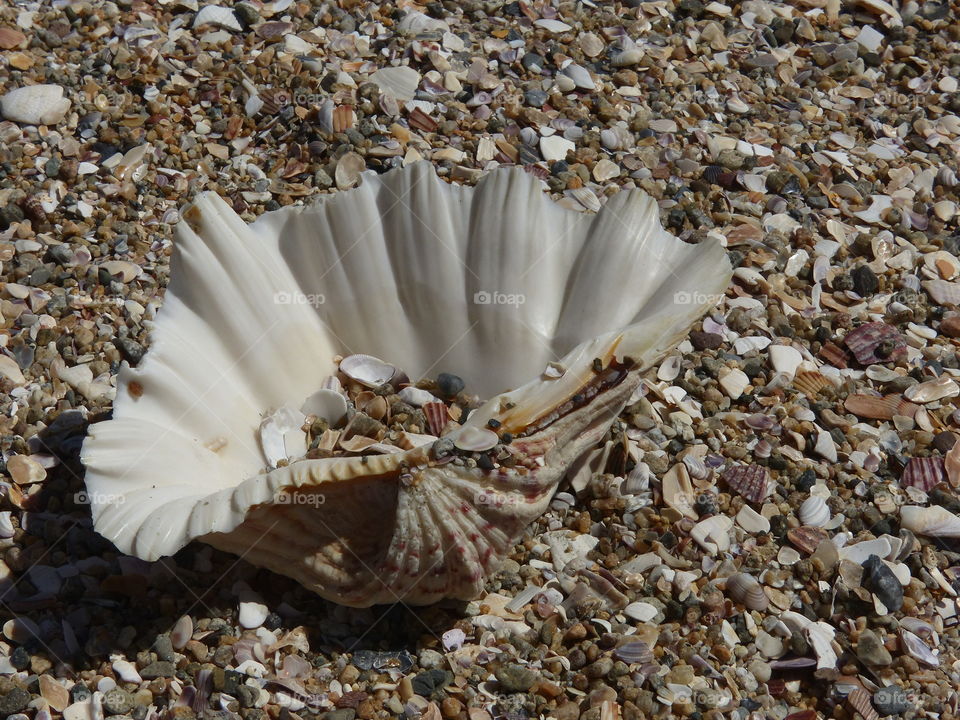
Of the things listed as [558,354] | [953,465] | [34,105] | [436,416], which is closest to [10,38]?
[34,105]

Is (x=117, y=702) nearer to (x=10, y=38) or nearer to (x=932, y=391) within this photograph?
Result: (x=932, y=391)

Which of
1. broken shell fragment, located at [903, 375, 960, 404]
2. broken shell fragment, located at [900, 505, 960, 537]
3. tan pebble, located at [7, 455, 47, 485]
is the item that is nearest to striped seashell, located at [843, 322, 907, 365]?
broken shell fragment, located at [903, 375, 960, 404]

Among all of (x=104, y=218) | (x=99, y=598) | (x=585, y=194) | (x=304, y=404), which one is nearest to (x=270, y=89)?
(x=104, y=218)

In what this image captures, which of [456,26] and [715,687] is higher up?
[456,26]

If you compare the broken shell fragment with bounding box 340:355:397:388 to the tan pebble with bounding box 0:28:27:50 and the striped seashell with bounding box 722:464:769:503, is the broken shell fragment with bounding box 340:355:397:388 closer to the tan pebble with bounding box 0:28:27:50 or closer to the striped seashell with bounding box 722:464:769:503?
the striped seashell with bounding box 722:464:769:503

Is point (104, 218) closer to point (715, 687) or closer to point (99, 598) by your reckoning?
point (99, 598)

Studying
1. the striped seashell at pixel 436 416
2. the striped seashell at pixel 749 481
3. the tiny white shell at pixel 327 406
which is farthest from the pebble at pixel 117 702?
the striped seashell at pixel 749 481
